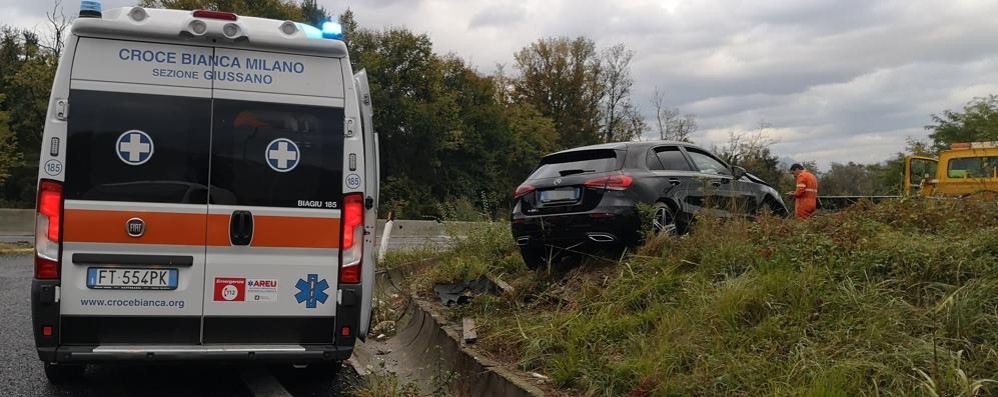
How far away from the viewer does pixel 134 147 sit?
427 centimetres

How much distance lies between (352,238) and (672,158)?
4087 millimetres

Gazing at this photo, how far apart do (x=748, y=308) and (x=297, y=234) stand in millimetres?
2901

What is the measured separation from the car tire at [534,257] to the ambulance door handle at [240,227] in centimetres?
345

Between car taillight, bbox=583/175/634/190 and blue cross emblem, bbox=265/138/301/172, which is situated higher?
blue cross emblem, bbox=265/138/301/172

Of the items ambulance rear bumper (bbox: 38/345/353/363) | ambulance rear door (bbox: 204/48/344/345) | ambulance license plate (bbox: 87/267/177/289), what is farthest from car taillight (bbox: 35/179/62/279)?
ambulance rear door (bbox: 204/48/344/345)

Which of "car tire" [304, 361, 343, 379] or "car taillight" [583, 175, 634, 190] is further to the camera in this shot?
"car taillight" [583, 175, 634, 190]

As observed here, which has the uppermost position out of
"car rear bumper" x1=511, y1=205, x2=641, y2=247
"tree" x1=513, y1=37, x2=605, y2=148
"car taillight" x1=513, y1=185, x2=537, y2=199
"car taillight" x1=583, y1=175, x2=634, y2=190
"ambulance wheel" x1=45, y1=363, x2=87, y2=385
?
"tree" x1=513, y1=37, x2=605, y2=148

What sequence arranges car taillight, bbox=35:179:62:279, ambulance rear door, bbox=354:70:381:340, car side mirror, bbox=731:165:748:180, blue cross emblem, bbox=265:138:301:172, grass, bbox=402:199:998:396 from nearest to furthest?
grass, bbox=402:199:998:396
car taillight, bbox=35:179:62:279
blue cross emblem, bbox=265:138:301:172
ambulance rear door, bbox=354:70:381:340
car side mirror, bbox=731:165:748:180

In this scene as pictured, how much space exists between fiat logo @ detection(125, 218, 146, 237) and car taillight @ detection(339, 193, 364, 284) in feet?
3.87

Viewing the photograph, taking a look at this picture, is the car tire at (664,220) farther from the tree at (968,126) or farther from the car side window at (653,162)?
the tree at (968,126)

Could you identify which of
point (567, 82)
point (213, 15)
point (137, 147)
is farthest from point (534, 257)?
point (567, 82)

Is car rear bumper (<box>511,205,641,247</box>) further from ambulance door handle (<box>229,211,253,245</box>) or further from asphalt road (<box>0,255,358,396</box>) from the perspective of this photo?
ambulance door handle (<box>229,211,253,245</box>)

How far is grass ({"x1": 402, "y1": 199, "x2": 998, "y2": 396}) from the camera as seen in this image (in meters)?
3.56

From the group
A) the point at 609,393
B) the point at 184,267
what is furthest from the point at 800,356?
the point at 184,267
